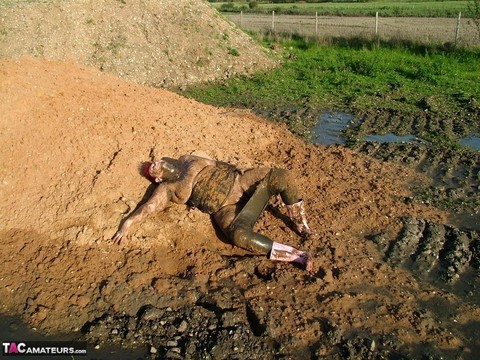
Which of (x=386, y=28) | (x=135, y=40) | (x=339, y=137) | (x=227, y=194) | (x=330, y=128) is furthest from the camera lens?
(x=386, y=28)

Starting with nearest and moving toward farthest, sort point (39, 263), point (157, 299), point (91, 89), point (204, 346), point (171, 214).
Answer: point (204, 346)
point (157, 299)
point (39, 263)
point (171, 214)
point (91, 89)

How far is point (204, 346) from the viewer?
14.1ft

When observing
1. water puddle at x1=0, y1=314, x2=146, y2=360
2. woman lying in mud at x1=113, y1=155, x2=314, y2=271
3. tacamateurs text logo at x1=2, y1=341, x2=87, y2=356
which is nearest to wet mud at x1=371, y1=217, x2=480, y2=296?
woman lying in mud at x1=113, y1=155, x2=314, y2=271

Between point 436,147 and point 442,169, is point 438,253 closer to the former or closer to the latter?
point 442,169

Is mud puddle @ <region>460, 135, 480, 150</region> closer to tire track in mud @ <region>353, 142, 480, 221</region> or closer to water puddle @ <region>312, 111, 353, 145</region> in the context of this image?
tire track in mud @ <region>353, 142, 480, 221</region>

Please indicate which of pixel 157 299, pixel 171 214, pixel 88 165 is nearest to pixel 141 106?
pixel 88 165

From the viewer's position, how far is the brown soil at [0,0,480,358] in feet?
15.2

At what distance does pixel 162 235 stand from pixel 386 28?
25.0 metres

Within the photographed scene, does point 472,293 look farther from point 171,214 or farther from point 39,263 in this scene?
point 39,263

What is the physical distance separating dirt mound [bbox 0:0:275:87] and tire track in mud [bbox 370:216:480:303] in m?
10.5

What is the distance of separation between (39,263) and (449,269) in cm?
467

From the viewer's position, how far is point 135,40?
1571cm

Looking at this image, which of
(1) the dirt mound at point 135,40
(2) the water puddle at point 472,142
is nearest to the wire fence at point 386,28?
(1) the dirt mound at point 135,40

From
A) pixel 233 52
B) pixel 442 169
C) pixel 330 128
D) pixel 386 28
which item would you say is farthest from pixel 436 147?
pixel 386 28
